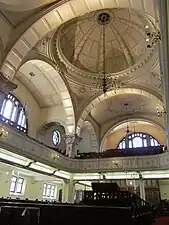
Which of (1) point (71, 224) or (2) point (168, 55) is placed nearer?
(2) point (168, 55)

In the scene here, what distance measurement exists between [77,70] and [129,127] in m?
11.8

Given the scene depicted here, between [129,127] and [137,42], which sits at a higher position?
[137,42]

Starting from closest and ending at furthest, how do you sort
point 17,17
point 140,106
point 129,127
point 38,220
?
point 38,220
point 17,17
point 140,106
point 129,127

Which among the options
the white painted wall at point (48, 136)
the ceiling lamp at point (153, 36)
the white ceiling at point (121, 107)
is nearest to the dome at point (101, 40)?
the ceiling lamp at point (153, 36)

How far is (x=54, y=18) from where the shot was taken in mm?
9961

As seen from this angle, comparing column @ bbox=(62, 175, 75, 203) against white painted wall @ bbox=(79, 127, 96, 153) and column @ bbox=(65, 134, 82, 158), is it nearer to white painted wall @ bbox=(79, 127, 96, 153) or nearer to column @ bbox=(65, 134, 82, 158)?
column @ bbox=(65, 134, 82, 158)

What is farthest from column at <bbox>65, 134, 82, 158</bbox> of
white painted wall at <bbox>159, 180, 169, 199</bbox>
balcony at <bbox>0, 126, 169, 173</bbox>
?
white painted wall at <bbox>159, 180, 169, 199</bbox>

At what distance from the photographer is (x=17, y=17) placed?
9797mm

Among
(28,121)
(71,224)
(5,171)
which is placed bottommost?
(71,224)

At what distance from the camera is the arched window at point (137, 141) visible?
77.2ft

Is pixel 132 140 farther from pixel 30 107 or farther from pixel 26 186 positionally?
pixel 26 186

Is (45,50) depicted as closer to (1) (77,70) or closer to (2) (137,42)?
(1) (77,70)

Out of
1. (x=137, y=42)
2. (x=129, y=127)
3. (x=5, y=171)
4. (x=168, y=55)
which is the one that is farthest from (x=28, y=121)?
(x=168, y=55)

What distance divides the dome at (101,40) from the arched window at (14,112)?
4.90 m
